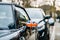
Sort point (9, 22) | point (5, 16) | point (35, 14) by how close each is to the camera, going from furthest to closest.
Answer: point (35, 14), point (5, 16), point (9, 22)

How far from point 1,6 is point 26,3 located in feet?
88.4

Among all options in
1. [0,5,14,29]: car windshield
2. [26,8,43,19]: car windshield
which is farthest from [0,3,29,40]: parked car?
[26,8,43,19]: car windshield

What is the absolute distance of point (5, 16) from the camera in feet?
13.5

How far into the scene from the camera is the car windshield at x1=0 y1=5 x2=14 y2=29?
3941mm

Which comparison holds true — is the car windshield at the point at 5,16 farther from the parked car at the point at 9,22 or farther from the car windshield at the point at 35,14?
the car windshield at the point at 35,14

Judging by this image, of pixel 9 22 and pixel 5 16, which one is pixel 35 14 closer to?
pixel 5 16

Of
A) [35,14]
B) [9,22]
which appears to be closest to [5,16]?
[9,22]

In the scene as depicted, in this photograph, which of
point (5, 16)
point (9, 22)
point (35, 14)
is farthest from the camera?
point (35, 14)

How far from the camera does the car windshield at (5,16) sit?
394cm

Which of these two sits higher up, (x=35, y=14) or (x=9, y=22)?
(x=9, y=22)

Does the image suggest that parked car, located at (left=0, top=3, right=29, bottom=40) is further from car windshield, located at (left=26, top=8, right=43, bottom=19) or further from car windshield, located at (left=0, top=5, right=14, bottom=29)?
car windshield, located at (left=26, top=8, right=43, bottom=19)

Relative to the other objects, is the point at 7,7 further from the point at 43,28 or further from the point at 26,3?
the point at 26,3

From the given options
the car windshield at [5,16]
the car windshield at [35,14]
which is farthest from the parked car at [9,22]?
the car windshield at [35,14]

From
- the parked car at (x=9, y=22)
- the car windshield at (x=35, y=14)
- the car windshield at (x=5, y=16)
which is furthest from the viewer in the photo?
the car windshield at (x=35, y=14)
